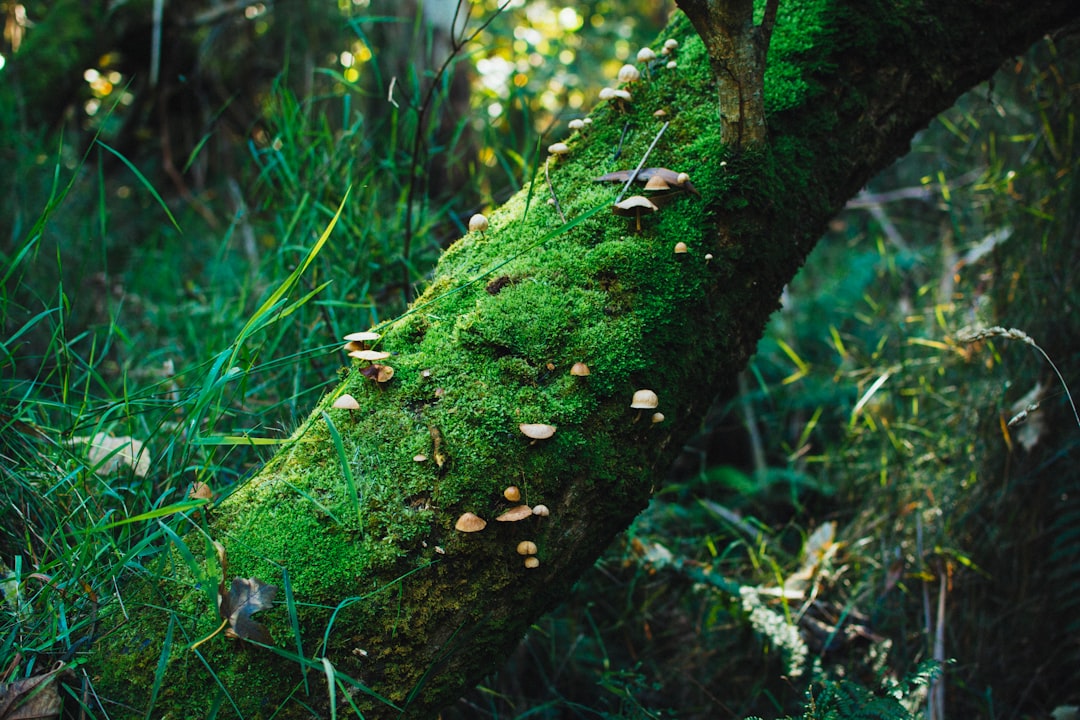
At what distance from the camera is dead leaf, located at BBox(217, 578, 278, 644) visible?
1267mm

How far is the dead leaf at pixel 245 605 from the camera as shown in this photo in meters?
1.27

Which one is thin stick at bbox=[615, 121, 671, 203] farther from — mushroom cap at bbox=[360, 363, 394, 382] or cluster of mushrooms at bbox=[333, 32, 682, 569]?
mushroom cap at bbox=[360, 363, 394, 382]

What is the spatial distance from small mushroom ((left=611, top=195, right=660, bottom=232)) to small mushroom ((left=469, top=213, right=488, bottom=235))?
340mm

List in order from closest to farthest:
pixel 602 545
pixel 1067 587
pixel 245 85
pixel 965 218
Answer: pixel 602 545 → pixel 1067 587 → pixel 965 218 → pixel 245 85

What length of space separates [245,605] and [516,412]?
2.10ft

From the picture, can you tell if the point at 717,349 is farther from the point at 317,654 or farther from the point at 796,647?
the point at 796,647

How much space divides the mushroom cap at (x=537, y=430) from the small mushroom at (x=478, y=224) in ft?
1.99

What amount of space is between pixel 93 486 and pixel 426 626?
1.07 metres

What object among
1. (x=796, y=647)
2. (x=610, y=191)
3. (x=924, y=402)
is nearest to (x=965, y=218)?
(x=924, y=402)

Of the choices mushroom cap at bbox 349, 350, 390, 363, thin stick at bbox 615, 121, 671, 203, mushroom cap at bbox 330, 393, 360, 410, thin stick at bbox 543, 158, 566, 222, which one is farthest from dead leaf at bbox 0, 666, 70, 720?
thin stick at bbox 615, 121, 671, 203

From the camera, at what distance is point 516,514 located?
1343 mm

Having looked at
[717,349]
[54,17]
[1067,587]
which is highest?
[54,17]

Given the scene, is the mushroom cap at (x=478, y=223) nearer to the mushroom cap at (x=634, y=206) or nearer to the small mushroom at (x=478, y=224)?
the small mushroom at (x=478, y=224)

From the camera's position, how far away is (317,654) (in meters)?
1.30
